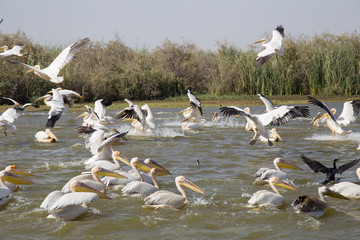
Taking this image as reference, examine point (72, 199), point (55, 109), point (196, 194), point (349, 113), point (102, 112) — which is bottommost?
point (196, 194)

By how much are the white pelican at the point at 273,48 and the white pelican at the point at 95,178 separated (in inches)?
170

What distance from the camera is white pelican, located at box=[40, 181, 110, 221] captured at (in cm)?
406

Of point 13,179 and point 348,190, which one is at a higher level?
point 13,179

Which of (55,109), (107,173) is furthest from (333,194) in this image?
(55,109)

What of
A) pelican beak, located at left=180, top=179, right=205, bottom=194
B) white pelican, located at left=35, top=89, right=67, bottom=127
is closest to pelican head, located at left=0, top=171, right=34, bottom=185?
pelican beak, located at left=180, top=179, right=205, bottom=194

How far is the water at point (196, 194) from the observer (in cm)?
398

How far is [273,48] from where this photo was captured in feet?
28.9

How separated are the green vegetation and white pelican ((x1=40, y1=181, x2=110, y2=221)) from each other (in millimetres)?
15162

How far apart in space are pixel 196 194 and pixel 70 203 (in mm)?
1638

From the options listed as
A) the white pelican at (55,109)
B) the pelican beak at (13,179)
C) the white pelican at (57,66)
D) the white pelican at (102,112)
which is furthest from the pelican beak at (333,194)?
the white pelican at (102,112)

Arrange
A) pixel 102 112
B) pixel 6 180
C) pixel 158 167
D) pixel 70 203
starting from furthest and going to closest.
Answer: pixel 102 112 < pixel 158 167 < pixel 6 180 < pixel 70 203

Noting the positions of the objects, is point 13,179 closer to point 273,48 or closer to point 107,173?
point 107,173

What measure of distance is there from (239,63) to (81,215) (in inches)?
662

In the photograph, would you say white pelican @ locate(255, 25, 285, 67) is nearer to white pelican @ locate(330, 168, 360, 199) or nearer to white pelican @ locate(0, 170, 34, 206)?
white pelican @ locate(330, 168, 360, 199)
